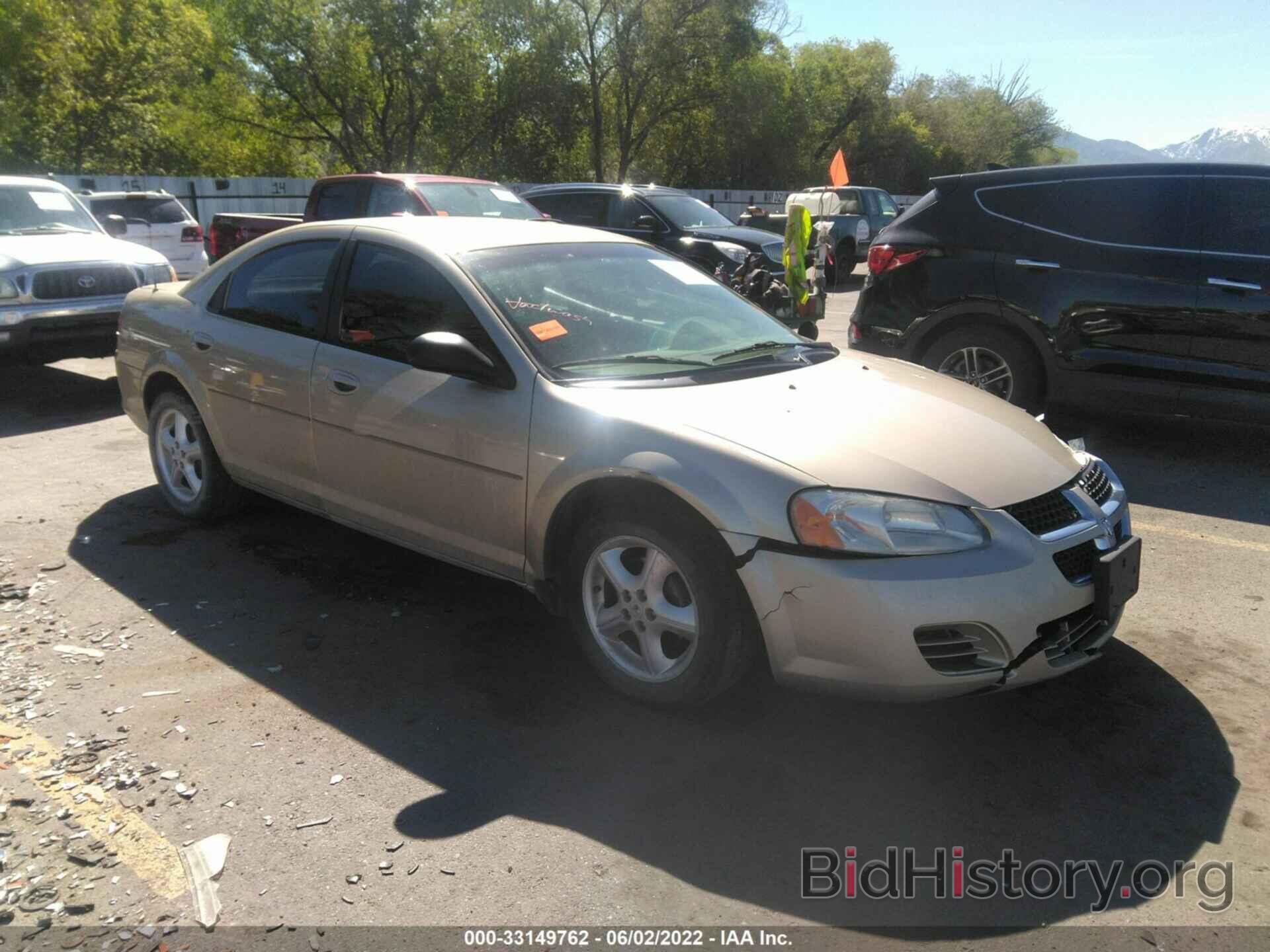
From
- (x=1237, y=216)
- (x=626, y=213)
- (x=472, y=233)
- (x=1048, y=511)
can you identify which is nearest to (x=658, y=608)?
(x=1048, y=511)

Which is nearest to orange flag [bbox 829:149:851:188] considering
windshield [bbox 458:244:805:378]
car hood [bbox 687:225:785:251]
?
car hood [bbox 687:225:785:251]

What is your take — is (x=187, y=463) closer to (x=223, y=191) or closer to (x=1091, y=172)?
(x=1091, y=172)

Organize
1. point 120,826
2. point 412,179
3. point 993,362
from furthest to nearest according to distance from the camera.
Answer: point 412,179 → point 993,362 → point 120,826

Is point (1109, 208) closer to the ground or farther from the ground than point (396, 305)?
farther from the ground

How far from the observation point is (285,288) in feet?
15.2

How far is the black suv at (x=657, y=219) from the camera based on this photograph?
13.3 metres

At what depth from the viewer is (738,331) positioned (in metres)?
4.29

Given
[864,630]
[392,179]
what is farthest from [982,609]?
[392,179]

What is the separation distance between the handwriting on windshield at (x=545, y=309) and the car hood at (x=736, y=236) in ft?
32.8

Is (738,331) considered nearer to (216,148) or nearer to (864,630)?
(864,630)

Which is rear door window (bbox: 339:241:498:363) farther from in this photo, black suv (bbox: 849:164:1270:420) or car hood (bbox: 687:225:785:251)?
car hood (bbox: 687:225:785:251)

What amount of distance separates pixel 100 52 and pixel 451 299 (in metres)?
33.8

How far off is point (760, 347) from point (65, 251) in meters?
7.12

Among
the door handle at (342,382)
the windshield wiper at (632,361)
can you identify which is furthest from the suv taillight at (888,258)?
the door handle at (342,382)
